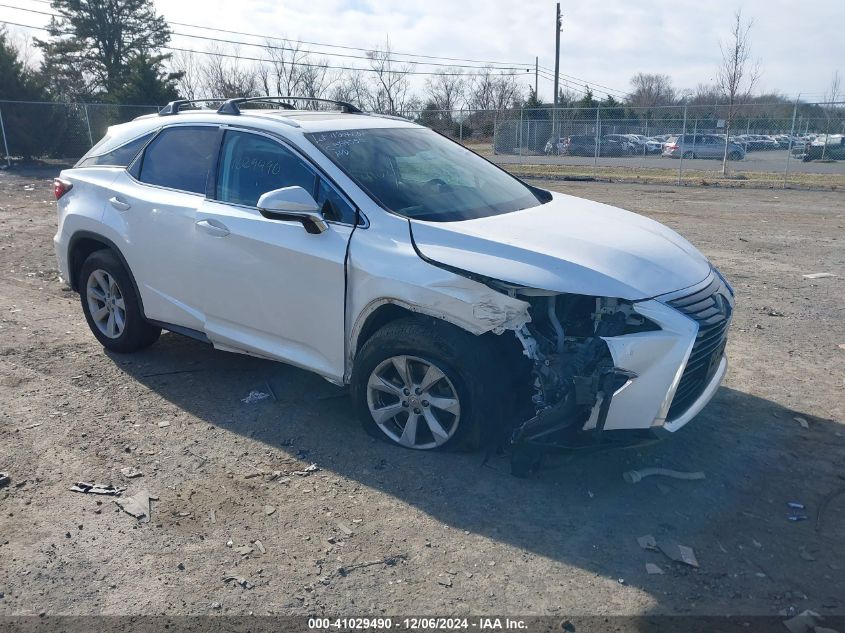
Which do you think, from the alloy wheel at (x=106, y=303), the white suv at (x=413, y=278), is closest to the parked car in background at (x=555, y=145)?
the white suv at (x=413, y=278)

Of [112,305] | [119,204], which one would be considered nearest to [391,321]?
[119,204]

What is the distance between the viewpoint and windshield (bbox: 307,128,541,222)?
13.9 ft

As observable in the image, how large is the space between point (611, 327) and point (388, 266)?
1.20 metres

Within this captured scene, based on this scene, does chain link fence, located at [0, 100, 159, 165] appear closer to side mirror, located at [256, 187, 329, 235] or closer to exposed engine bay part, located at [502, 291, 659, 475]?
side mirror, located at [256, 187, 329, 235]

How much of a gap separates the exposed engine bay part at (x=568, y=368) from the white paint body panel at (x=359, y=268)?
0.08 meters

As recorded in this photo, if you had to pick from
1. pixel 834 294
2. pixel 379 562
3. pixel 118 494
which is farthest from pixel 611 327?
pixel 834 294

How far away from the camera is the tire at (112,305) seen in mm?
5383

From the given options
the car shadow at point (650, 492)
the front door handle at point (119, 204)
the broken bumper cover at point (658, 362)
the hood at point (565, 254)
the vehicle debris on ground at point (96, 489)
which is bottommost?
the vehicle debris on ground at point (96, 489)

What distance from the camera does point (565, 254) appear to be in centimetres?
365

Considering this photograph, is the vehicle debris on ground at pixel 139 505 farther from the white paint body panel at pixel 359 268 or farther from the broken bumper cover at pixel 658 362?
the broken bumper cover at pixel 658 362

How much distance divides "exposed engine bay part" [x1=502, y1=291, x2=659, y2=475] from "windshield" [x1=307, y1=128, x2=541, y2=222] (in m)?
0.86

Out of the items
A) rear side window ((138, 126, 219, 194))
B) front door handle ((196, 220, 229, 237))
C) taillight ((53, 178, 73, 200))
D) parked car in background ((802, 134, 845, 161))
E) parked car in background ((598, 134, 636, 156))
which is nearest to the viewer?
front door handle ((196, 220, 229, 237))

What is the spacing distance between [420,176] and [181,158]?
177cm

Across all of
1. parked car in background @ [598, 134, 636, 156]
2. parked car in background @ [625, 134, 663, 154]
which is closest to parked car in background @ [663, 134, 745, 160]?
parked car in background @ [625, 134, 663, 154]
